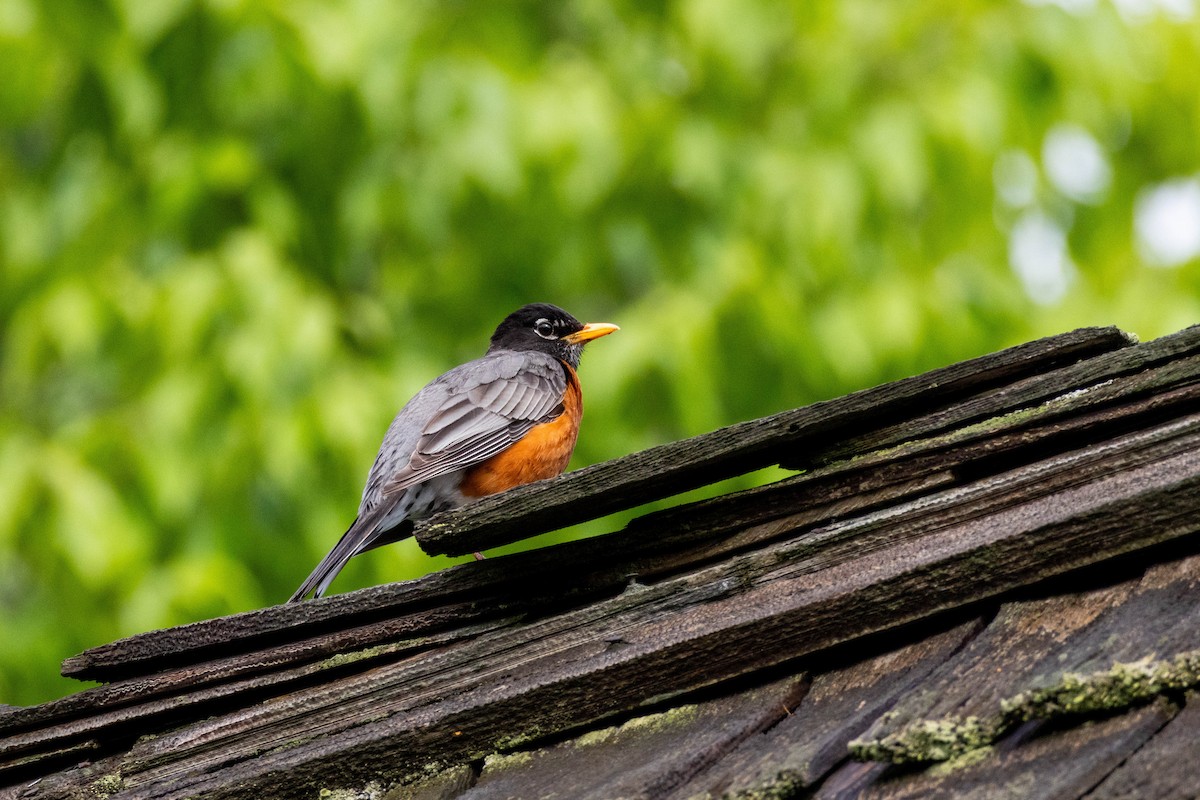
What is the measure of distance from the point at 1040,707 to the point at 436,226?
507cm

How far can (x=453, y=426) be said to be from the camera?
4.29m

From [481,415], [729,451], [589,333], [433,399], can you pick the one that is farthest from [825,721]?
[589,333]

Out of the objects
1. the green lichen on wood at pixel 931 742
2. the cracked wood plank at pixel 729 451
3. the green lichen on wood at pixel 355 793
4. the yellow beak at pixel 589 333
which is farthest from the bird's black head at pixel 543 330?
the green lichen on wood at pixel 931 742

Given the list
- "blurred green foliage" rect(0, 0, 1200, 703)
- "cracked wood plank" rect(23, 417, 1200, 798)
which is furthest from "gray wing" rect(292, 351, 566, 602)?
"cracked wood plank" rect(23, 417, 1200, 798)

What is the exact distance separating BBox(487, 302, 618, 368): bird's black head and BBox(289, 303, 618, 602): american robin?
0.54m

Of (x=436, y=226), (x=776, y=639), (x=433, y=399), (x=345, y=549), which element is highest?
(x=436, y=226)

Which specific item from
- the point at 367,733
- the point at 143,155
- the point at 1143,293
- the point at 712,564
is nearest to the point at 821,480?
the point at 712,564

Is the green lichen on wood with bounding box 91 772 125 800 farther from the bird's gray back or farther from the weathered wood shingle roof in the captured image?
the bird's gray back

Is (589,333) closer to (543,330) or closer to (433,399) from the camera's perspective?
(543,330)

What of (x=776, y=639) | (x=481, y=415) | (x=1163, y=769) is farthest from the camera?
(x=481, y=415)

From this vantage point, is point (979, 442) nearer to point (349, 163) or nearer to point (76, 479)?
point (76, 479)

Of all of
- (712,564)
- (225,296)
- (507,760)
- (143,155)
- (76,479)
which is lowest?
(507,760)

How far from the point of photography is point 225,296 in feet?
19.0

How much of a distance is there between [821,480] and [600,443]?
4000 mm
